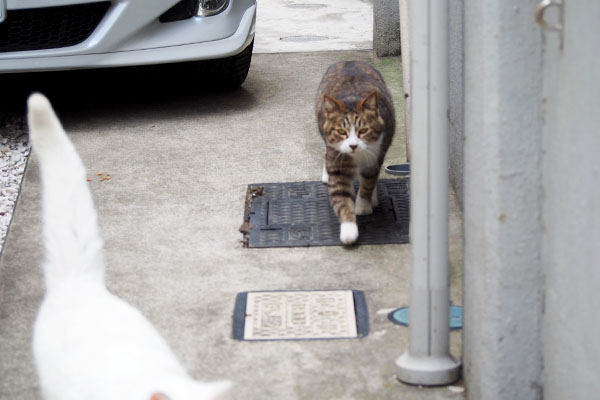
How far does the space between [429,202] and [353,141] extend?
1.51 meters

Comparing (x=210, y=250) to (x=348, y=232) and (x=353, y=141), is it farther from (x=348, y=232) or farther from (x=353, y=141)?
(x=353, y=141)

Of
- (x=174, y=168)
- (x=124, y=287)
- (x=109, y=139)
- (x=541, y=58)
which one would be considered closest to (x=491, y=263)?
(x=541, y=58)

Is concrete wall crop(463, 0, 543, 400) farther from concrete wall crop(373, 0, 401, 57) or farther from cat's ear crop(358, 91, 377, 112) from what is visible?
concrete wall crop(373, 0, 401, 57)

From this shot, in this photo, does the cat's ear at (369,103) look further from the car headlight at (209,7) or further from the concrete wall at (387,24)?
the concrete wall at (387,24)

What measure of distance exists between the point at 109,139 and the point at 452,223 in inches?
107

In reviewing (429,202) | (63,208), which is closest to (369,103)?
(429,202)

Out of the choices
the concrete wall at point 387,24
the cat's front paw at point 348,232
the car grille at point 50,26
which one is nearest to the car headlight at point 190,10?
the car grille at point 50,26

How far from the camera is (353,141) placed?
434 cm

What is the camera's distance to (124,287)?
12.8 feet

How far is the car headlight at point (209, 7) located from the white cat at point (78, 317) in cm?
403

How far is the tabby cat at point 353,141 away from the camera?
4.37m

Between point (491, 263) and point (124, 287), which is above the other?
point (491, 263)

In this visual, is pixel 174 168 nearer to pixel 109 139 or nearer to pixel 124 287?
pixel 109 139

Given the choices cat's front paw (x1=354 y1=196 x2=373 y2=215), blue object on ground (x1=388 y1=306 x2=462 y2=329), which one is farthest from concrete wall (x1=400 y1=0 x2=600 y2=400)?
cat's front paw (x1=354 y1=196 x2=373 y2=215)
